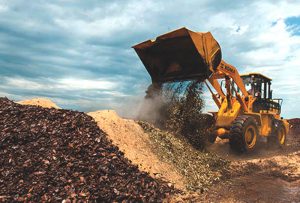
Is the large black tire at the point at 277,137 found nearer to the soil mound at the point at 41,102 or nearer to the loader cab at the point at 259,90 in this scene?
the loader cab at the point at 259,90

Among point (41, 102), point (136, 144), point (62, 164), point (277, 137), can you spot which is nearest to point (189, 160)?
point (136, 144)

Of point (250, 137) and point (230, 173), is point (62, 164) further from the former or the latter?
point (250, 137)

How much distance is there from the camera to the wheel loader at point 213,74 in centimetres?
1188

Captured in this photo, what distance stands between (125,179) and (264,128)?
30.0ft

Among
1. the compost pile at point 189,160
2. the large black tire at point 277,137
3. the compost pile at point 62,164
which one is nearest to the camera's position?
the compost pile at point 62,164

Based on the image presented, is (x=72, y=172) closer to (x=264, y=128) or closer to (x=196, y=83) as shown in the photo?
(x=196, y=83)

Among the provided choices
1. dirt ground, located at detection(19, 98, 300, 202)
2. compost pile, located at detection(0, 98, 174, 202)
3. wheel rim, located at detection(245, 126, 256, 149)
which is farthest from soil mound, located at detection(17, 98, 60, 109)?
wheel rim, located at detection(245, 126, 256, 149)

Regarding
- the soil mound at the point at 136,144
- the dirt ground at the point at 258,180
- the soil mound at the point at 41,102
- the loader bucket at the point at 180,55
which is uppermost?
the loader bucket at the point at 180,55

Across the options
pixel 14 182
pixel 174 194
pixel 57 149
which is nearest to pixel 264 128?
pixel 174 194

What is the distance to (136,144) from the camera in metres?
9.21

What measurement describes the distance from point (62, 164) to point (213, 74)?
6.70 metres

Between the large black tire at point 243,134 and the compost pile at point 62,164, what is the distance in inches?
211

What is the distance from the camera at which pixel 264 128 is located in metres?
14.9

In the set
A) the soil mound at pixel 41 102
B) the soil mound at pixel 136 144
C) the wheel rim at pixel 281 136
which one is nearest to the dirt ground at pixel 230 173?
the soil mound at pixel 136 144
